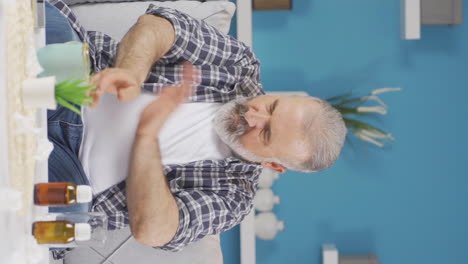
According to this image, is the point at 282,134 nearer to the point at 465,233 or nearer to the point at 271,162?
the point at 271,162

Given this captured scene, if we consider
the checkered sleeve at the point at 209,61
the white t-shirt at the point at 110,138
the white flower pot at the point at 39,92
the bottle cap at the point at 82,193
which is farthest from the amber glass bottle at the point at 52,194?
the checkered sleeve at the point at 209,61

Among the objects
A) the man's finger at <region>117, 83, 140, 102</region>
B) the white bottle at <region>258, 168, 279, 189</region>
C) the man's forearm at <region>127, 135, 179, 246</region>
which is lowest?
the white bottle at <region>258, 168, 279, 189</region>

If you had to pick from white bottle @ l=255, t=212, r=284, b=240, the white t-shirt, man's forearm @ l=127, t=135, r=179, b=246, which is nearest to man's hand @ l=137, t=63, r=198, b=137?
man's forearm @ l=127, t=135, r=179, b=246

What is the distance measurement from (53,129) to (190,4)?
834 mm

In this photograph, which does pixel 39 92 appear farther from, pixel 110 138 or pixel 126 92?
pixel 110 138

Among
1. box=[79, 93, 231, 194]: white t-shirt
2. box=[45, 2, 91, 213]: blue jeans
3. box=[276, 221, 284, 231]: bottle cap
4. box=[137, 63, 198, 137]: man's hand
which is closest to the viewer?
box=[137, 63, 198, 137]: man's hand

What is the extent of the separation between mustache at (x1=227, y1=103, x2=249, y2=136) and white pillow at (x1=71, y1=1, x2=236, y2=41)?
0.47 metres

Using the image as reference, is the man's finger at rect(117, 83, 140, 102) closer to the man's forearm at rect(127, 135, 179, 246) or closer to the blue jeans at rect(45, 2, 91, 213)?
the man's forearm at rect(127, 135, 179, 246)

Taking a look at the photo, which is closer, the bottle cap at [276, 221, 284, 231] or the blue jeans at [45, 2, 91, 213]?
the blue jeans at [45, 2, 91, 213]

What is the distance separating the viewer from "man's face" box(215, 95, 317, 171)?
200 cm

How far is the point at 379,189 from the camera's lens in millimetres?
2934

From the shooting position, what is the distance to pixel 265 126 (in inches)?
79.4

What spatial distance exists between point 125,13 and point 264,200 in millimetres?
1096

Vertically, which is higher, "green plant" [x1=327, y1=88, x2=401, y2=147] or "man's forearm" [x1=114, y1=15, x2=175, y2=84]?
A: "man's forearm" [x1=114, y1=15, x2=175, y2=84]
